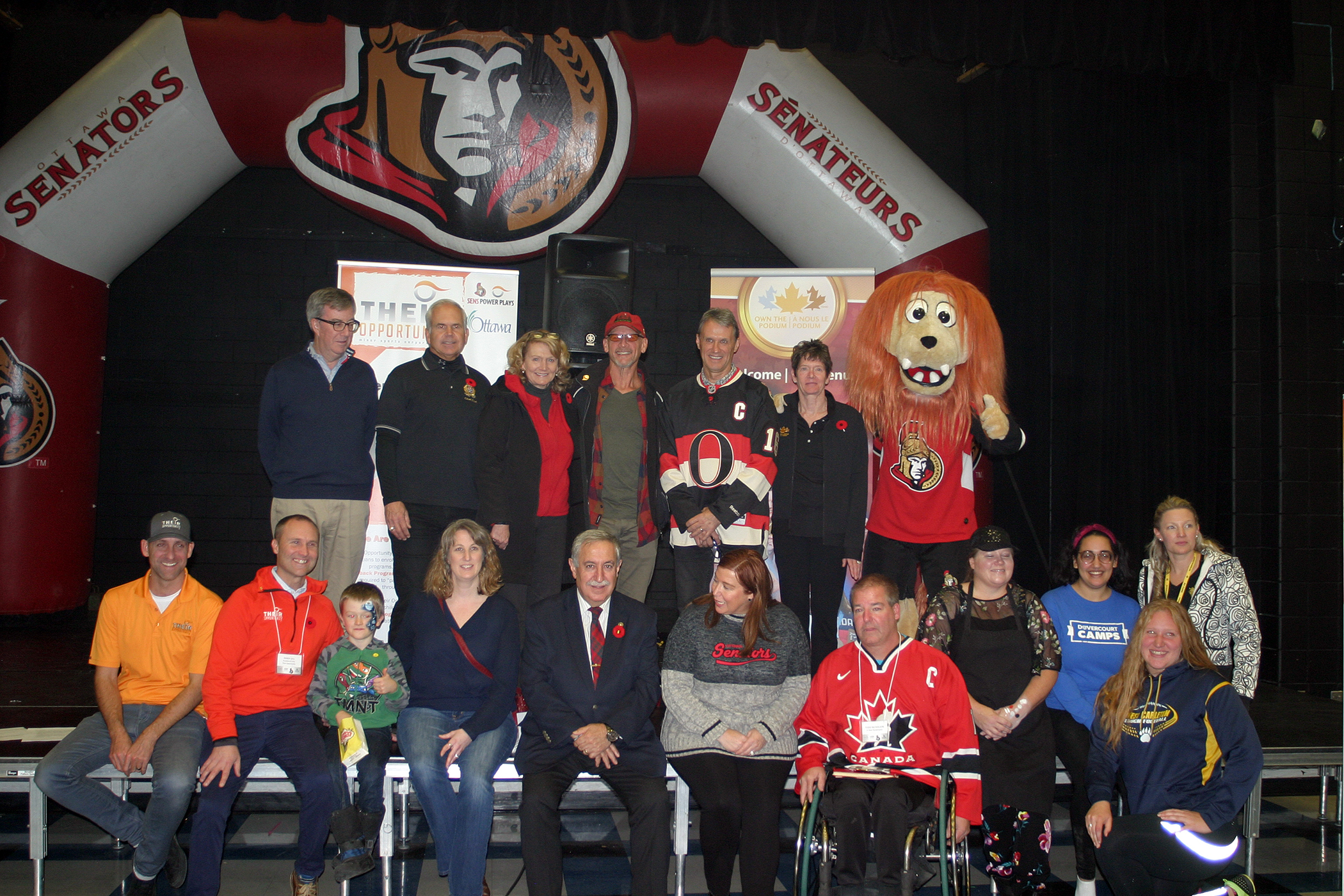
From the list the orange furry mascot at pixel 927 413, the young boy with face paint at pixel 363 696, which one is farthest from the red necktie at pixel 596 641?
the orange furry mascot at pixel 927 413

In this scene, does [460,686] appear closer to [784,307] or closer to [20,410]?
[784,307]

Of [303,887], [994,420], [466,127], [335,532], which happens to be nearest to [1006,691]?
[994,420]

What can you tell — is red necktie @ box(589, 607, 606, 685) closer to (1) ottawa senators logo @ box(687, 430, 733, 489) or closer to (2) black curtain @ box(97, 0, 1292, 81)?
(1) ottawa senators logo @ box(687, 430, 733, 489)

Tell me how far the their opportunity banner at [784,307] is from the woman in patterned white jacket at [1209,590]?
184 cm

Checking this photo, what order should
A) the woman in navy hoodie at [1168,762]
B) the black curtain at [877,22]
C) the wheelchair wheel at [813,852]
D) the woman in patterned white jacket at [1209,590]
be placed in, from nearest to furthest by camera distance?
the wheelchair wheel at [813,852] → the woman in navy hoodie at [1168,762] → the woman in patterned white jacket at [1209,590] → the black curtain at [877,22]

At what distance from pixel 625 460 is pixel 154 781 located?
172cm

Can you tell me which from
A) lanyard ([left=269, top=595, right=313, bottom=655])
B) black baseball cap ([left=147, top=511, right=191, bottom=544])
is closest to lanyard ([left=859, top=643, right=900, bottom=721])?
lanyard ([left=269, top=595, right=313, bottom=655])

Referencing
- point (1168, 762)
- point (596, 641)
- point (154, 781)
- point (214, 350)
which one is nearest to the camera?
point (1168, 762)

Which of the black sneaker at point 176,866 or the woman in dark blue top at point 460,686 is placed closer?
the woman in dark blue top at point 460,686

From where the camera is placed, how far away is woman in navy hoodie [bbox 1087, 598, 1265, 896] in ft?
7.70

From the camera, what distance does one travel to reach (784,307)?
467 cm

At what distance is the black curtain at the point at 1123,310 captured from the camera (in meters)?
4.77

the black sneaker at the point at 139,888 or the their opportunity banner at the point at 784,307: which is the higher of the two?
the their opportunity banner at the point at 784,307

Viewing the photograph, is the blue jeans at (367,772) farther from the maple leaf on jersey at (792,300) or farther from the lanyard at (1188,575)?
the maple leaf on jersey at (792,300)
